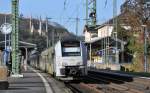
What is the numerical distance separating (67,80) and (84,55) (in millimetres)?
3394

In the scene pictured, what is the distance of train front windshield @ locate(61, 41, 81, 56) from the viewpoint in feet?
127

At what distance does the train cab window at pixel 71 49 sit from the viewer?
127 feet

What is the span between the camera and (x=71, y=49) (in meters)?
38.8

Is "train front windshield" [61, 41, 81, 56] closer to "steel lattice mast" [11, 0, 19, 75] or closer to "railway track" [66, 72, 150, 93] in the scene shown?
"railway track" [66, 72, 150, 93]

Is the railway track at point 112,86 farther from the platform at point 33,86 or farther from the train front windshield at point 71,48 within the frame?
the train front windshield at point 71,48

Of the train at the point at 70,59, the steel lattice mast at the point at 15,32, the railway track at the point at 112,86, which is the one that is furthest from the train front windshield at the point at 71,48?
the steel lattice mast at the point at 15,32

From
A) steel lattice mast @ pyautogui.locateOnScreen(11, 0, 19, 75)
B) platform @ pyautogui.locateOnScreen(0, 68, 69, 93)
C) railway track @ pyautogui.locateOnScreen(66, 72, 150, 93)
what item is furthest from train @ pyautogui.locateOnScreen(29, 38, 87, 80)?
steel lattice mast @ pyautogui.locateOnScreen(11, 0, 19, 75)

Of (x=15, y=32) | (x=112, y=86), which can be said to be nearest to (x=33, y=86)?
(x=112, y=86)

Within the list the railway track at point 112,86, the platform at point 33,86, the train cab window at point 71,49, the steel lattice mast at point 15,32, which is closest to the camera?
the platform at point 33,86

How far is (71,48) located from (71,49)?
0.07m

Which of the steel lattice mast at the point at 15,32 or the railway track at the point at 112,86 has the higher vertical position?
the steel lattice mast at the point at 15,32

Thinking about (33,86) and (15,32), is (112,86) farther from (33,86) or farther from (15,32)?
(15,32)

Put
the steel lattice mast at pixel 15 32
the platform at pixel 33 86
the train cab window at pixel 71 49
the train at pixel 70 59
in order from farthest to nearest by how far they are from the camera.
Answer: the steel lattice mast at pixel 15 32 < the train cab window at pixel 71 49 < the train at pixel 70 59 < the platform at pixel 33 86

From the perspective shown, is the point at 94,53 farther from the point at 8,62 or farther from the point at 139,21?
the point at 8,62
